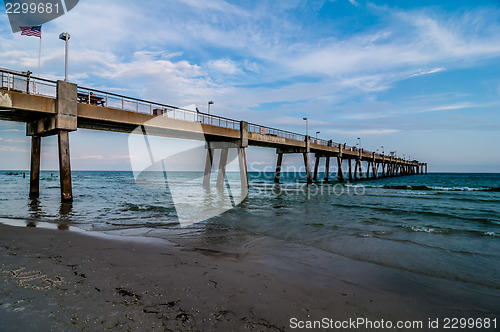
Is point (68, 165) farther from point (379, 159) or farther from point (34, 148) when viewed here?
point (379, 159)

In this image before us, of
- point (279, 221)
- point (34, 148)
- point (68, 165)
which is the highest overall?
point (34, 148)

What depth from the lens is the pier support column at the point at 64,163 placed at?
15.1 meters

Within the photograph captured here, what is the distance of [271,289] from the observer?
4.20m

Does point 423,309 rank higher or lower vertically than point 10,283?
lower

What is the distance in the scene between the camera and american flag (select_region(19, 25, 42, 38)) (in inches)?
599

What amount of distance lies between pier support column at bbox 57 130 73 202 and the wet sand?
34.5 ft

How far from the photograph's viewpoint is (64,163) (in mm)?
15422

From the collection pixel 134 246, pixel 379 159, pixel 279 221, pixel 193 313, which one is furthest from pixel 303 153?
pixel 379 159

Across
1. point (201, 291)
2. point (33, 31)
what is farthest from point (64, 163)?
point (201, 291)

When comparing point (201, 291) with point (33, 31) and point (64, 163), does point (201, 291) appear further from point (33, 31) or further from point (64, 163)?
point (33, 31)

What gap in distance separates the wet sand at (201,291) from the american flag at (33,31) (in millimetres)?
14974

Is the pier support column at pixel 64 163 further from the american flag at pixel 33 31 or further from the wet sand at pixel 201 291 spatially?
the wet sand at pixel 201 291

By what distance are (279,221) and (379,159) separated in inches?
2843

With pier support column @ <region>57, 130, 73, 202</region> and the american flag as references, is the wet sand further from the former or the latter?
the american flag
